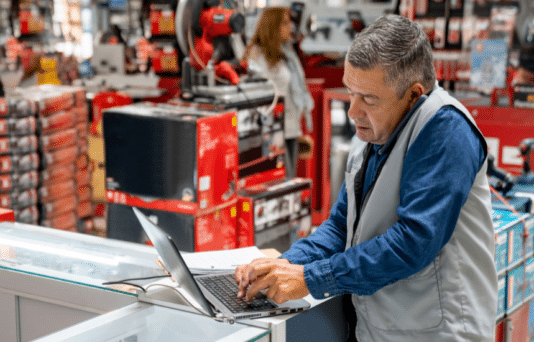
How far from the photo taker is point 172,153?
3.67 meters

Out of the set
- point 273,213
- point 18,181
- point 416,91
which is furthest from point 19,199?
point 416,91

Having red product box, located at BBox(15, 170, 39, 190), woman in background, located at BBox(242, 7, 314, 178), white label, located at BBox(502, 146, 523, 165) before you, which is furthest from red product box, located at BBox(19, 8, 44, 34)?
white label, located at BBox(502, 146, 523, 165)

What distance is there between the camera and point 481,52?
241 inches

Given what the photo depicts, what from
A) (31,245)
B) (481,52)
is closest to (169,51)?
(481,52)

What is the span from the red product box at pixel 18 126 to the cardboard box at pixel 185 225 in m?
1.55

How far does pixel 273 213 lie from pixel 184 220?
753 millimetres

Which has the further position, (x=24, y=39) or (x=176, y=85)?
(x=24, y=39)

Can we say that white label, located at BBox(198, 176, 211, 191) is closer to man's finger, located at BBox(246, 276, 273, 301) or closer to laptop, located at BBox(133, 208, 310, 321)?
laptop, located at BBox(133, 208, 310, 321)

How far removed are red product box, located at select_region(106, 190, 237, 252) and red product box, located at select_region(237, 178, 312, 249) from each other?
0.25ft

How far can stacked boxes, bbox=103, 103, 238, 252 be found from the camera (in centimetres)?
366

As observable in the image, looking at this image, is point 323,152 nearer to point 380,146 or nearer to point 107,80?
point 107,80

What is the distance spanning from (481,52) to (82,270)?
5041mm

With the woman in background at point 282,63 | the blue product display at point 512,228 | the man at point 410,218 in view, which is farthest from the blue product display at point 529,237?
the woman in background at point 282,63

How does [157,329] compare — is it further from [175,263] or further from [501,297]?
[501,297]
